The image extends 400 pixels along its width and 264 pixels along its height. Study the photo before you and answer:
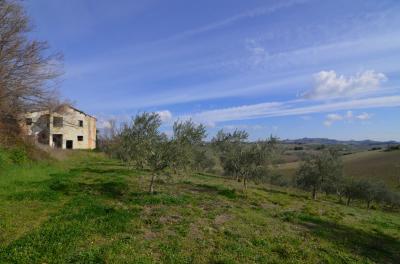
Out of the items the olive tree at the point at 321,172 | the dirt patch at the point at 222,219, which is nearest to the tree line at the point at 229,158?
the olive tree at the point at 321,172

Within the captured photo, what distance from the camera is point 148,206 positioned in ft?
52.7

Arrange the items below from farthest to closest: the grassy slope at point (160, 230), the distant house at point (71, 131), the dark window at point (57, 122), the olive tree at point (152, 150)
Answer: the dark window at point (57, 122) → the distant house at point (71, 131) → the olive tree at point (152, 150) → the grassy slope at point (160, 230)

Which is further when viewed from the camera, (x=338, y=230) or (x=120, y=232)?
(x=338, y=230)

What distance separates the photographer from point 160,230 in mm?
12281

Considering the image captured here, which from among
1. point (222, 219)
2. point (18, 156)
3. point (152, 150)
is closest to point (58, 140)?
point (18, 156)

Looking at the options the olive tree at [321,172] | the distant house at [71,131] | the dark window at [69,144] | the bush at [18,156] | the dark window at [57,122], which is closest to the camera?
the bush at [18,156]

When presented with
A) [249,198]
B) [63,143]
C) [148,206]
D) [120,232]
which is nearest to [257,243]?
[120,232]

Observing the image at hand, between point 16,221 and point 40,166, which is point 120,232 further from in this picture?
point 40,166

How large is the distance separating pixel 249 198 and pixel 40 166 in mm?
16737

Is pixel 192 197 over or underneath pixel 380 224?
over

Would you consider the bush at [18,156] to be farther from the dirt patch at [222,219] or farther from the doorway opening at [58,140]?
the doorway opening at [58,140]

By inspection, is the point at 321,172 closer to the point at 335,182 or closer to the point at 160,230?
the point at 335,182

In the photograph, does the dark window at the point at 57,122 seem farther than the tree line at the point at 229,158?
Yes

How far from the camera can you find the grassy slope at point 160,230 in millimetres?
9812
